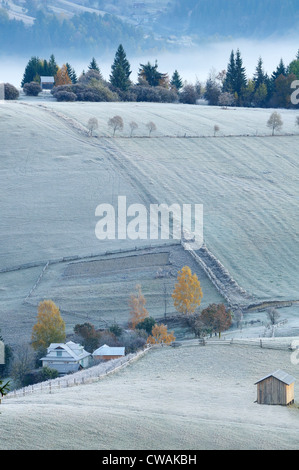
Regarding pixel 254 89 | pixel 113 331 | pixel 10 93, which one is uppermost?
pixel 254 89

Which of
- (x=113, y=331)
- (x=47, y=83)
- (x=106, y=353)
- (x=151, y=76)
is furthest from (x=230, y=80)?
(x=106, y=353)

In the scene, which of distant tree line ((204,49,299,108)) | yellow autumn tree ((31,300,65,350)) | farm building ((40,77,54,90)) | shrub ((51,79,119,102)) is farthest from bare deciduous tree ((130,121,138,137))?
yellow autumn tree ((31,300,65,350))

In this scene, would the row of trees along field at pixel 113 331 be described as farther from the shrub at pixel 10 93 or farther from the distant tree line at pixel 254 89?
the distant tree line at pixel 254 89

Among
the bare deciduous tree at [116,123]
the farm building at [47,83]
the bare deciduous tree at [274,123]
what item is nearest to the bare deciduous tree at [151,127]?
the bare deciduous tree at [116,123]

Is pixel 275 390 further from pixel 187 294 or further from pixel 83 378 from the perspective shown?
pixel 187 294

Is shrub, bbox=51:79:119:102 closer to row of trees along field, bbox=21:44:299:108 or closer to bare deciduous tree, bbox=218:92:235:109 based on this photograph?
row of trees along field, bbox=21:44:299:108

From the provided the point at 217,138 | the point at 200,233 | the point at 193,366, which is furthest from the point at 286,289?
the point at 217,138
